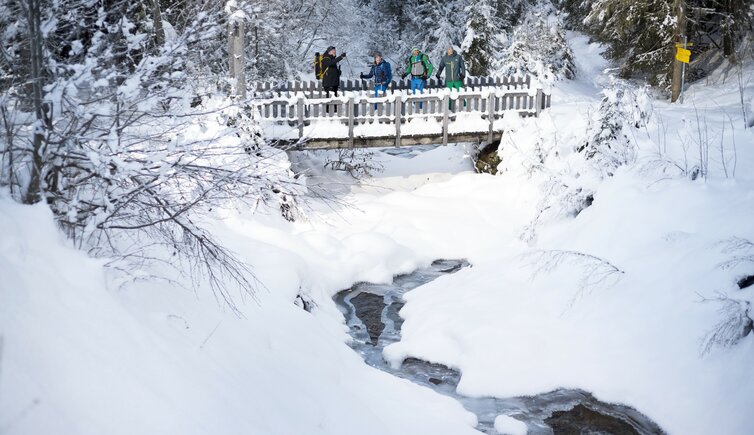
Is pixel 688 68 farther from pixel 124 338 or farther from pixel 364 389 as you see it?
pixel 124 338

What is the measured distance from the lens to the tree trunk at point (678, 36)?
20141 millimetres

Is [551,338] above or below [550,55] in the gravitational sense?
below

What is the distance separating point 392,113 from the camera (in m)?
17.7

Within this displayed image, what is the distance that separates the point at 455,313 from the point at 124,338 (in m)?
6.35

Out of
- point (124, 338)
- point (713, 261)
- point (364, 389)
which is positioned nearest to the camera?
point (124, 338)

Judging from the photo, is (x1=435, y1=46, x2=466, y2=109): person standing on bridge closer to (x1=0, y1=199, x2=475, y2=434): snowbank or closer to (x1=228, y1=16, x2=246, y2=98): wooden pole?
(x1=228, y1=16, x2=246, y2=98): wooden pole

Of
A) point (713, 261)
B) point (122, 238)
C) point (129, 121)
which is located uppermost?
point (129, 121)

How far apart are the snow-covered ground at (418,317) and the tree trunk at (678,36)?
3517mm

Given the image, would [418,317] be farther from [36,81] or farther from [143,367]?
[36,81]

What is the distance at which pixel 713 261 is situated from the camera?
31.3 feet

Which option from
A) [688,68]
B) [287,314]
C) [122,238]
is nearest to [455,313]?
[287,314]

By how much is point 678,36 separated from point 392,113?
8130 mm

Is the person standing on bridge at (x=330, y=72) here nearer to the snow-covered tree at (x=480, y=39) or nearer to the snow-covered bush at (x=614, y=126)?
the snow-covered bush at (x=614, y=126)

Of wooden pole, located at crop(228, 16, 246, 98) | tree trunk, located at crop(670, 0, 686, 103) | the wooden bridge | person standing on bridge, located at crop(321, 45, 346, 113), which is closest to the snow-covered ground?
the wooden bridge
